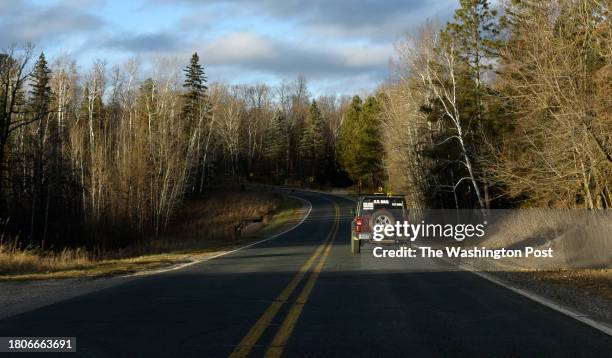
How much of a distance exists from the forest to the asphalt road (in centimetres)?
897

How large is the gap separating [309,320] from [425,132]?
31572 mm

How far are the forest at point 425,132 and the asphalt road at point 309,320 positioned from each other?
897 cm

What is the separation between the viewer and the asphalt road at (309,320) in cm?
671

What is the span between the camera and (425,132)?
38406mm

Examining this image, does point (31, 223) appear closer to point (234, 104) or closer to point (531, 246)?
point (531, 246)

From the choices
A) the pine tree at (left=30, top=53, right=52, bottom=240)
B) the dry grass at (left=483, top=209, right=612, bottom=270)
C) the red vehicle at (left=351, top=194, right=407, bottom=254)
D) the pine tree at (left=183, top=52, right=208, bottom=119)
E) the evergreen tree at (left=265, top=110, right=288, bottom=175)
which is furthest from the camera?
the evergreen tree at (left=265, top=110, right=288, bottom=175)

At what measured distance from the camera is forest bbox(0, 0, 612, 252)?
749 inches

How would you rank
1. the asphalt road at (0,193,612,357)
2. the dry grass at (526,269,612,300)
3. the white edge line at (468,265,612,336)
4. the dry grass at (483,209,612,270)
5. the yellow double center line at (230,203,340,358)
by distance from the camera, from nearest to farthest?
the yellow double center line at (230,203,340,358) → the asphalt road at (0,193,612,357) → the white edge line at (468,265,612,336) → the dry grass at (526,269,612,300) → the dry grass at (483,209,612,270)

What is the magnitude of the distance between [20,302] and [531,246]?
64.3 feet

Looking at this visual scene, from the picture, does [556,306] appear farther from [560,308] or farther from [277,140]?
[277,140]

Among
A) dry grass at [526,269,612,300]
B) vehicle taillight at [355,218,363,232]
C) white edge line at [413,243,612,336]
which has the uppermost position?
vehicle taillight at [355,218,363,232]

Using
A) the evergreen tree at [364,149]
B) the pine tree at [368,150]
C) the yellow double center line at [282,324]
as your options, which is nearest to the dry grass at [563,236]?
the yellow double center line at [282,324]

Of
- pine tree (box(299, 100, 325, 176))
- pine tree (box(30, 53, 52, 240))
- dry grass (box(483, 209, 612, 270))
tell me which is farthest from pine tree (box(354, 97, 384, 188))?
dry grass (box(483, 209, 612, 270))

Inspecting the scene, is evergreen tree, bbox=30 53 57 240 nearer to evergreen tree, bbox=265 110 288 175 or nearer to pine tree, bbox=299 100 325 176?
evergreen tree, bbox=265 110 288 175
